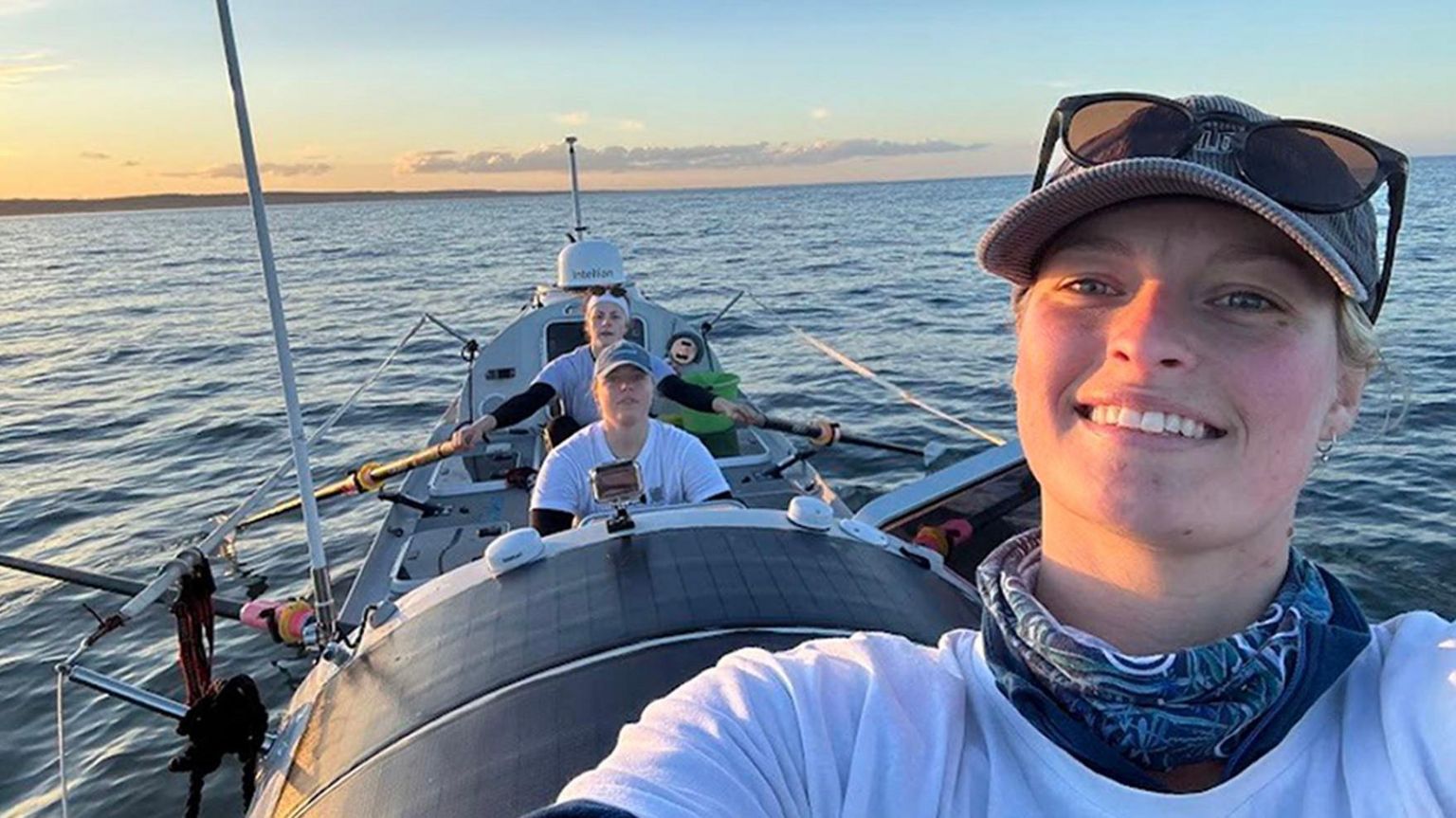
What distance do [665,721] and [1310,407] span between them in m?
0.93

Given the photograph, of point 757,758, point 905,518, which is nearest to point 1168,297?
point 757,758

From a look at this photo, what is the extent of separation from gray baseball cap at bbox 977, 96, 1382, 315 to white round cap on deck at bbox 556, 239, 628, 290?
10.4m

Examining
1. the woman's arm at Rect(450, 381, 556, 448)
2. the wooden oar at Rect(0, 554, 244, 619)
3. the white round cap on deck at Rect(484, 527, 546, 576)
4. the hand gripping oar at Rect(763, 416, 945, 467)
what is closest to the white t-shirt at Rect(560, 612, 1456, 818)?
the white round cap on deck at Rect(484, 527, 546, 576)

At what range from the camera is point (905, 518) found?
5.11 metres

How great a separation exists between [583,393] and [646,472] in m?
2.97

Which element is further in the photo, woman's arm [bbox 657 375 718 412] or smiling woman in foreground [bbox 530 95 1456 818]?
woman's arm [bbox 657 375 718 412]

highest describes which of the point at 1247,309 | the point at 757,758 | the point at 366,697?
the point at 1247,309

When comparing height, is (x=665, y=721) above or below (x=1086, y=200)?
below

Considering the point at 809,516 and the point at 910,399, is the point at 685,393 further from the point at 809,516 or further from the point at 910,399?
the point at 809,516

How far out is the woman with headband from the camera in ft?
23.6

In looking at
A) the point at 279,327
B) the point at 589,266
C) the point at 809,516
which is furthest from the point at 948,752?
the point at 589,266

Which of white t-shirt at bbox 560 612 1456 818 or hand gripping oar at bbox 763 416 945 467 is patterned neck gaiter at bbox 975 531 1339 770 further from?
hand gripping oar at bbox 763 416 945 467

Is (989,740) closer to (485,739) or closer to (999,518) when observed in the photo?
(485,739)

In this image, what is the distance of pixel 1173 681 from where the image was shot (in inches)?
47.4
